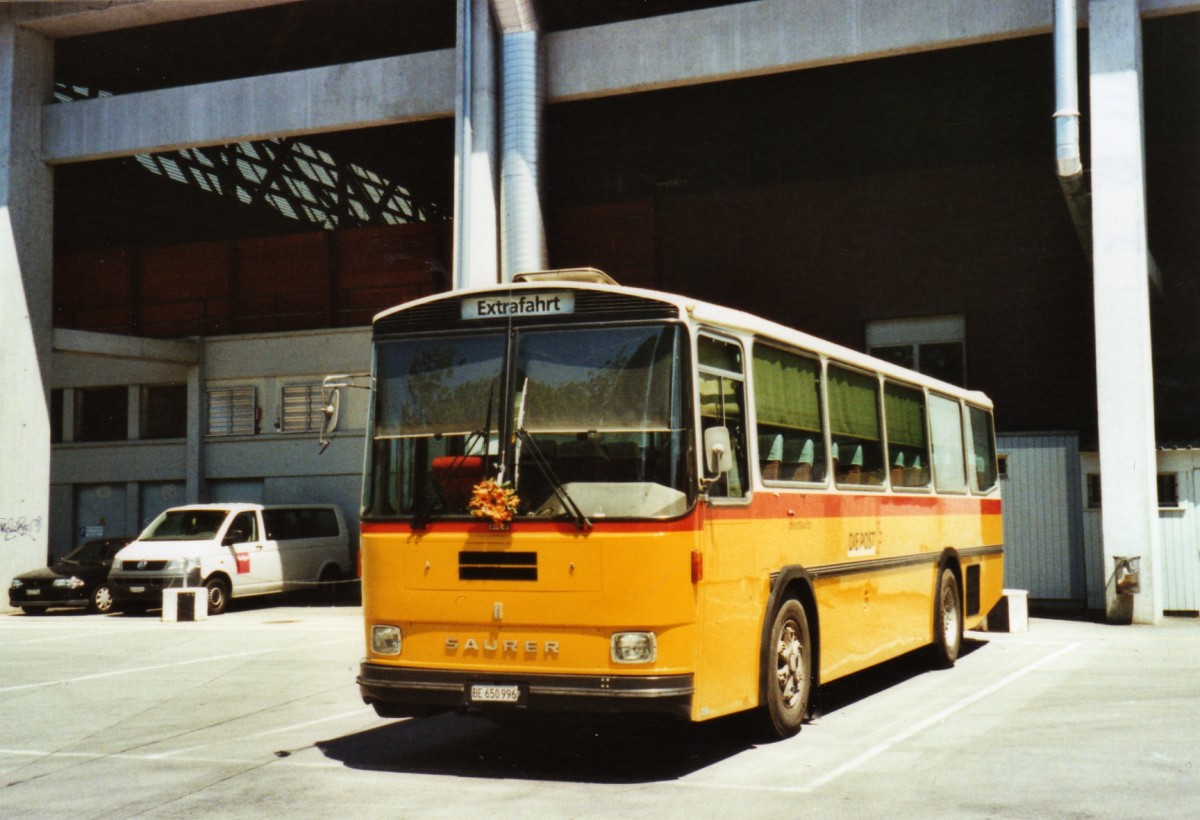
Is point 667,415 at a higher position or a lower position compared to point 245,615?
higher

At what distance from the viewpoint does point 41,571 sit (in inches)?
949

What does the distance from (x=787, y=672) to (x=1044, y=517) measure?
43.8 ft

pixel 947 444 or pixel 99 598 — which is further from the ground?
pixel 947 444

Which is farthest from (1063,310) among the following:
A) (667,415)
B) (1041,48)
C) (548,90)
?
(667,415)

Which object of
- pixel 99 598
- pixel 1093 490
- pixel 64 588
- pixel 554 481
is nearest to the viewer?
pixel 554 481

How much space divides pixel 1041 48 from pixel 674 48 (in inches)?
292

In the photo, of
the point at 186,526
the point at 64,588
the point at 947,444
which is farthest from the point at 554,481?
the point at 64,588

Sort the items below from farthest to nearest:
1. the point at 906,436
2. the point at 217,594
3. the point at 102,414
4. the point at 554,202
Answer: the point at 102,414
the point at 554,202
the point at 217,594
the point at 906,436

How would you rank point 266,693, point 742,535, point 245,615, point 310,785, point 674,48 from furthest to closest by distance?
point 245,615 → point 674,48 → point 266,693 → point 742,535 → point 310,785

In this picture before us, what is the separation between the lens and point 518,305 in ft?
28.5

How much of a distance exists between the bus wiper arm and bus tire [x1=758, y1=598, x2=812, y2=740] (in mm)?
1808

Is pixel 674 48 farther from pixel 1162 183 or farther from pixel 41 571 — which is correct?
pixel 41 571

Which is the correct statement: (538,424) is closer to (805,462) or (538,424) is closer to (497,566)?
(497,566)

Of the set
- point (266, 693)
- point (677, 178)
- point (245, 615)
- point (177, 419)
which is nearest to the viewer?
point (266, 693)
